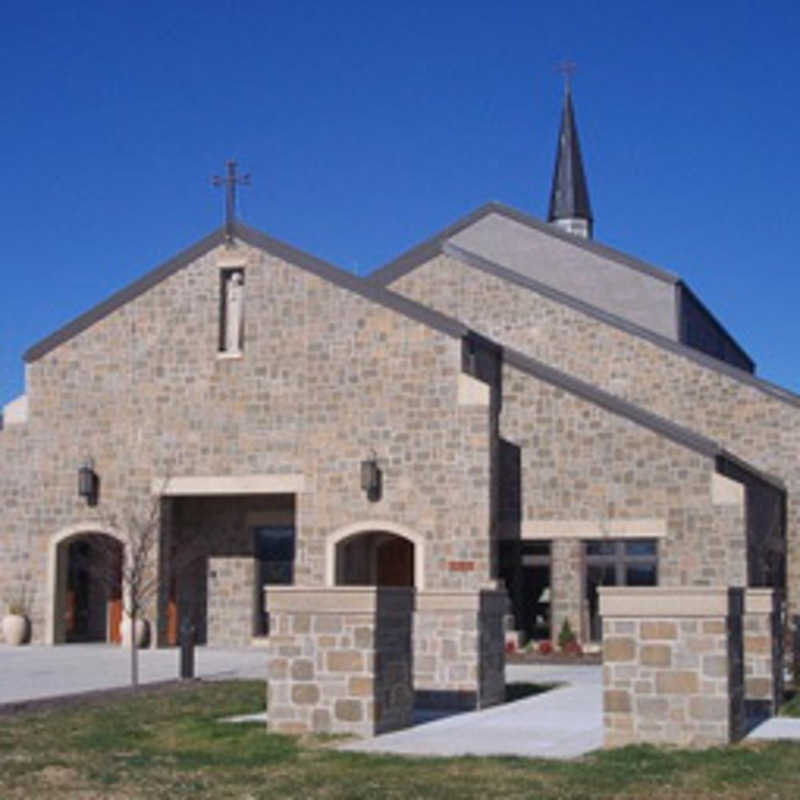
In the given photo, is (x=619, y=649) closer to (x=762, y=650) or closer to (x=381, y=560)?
(x=762, y=650)

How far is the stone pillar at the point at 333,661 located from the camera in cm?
1417

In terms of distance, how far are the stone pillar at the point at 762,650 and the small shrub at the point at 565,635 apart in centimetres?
937

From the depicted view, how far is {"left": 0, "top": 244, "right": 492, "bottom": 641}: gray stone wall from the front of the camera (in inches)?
1042

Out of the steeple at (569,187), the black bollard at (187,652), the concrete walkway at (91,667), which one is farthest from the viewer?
the steeple at (569,187)

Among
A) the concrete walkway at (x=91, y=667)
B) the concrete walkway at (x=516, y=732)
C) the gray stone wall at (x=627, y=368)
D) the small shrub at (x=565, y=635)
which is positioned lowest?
the concrete walkway at (x=91, y=667)

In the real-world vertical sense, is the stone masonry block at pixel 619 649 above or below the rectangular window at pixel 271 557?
below

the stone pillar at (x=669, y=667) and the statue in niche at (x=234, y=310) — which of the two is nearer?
the stone pillar at (x=669, y=667)

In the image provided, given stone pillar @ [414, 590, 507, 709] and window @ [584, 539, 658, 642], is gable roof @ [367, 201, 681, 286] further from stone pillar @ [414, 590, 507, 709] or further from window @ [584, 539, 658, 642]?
stone pillar @ [414, 590, 507, 709]

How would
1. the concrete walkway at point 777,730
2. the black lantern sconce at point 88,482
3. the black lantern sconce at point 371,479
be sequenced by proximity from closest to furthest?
the concrete walkway at point 777,730
the black lantern sconce at point 371,479
the black lantern sconce at point 88,482

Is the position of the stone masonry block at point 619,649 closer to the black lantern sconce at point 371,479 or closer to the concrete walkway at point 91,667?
the concrete walkway at point 91,667

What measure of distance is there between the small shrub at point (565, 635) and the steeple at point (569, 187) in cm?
3160

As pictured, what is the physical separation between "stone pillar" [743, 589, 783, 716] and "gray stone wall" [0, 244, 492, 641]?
8890 mm

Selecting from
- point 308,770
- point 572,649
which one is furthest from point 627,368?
point 308,770

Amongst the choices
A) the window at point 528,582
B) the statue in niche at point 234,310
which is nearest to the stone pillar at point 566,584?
the window at point 528,582
